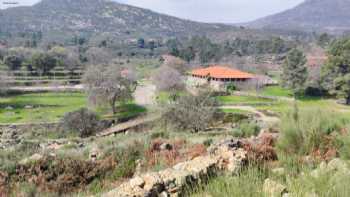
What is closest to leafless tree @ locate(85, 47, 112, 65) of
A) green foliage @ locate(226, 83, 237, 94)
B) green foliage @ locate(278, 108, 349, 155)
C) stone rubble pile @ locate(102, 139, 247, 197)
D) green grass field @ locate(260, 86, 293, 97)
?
green foliage @ locate(226, 83, 237, 94)

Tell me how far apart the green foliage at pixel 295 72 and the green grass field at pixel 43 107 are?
21851 millimetres

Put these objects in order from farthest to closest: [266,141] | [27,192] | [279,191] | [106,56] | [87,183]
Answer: [106,56], [266,141], [87,183], [27,192], [279,191]

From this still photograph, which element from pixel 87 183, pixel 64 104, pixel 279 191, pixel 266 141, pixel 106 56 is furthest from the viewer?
pixel 106 56

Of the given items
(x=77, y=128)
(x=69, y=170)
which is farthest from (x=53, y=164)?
(x=77, y=128)

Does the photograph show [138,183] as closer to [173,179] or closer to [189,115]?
[173,179]

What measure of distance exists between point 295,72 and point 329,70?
4.22 m

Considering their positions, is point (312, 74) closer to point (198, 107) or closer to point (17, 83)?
point (198, 107)

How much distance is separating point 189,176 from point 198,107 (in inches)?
917

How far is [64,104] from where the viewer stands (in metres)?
44.2

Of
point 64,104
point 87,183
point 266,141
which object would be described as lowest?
point 64,104

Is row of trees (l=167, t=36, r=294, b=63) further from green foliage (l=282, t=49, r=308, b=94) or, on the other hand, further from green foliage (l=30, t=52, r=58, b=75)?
green foliage (l=282, t=49, r=308, b=94)

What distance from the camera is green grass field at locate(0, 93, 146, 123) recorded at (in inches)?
1404

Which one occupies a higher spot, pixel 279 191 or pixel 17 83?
pixel 279 191

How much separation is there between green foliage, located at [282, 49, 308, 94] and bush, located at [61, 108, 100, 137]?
30.9m
